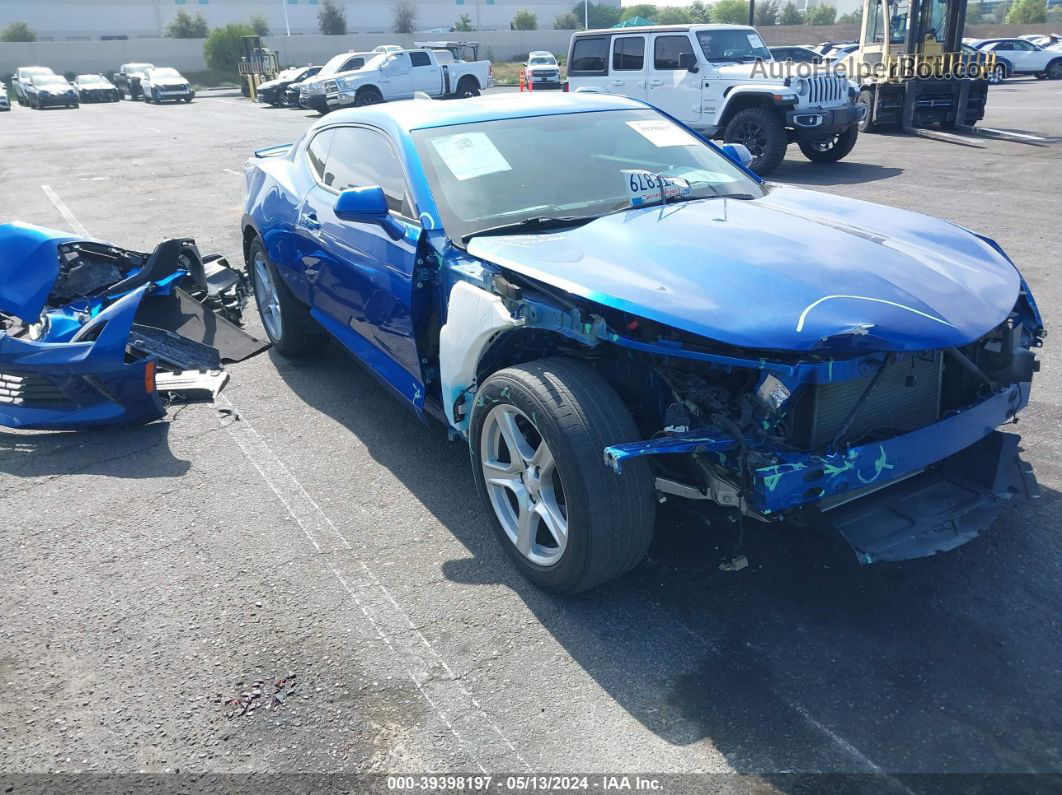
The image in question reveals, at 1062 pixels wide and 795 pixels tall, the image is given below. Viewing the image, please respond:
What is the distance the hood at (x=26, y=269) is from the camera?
17.3 feet

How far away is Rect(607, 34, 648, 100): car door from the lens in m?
14.1

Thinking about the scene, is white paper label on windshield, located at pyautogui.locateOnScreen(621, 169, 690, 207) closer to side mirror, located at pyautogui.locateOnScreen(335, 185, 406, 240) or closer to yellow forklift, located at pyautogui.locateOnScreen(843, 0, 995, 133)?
side mirror, located at pyautogui.locateOnScreen(335, 185, 406, 240)

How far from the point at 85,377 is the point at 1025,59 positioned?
36.2m

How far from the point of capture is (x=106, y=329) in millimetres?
4582

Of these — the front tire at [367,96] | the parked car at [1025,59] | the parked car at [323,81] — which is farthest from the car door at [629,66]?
the parked car at [1025,59]

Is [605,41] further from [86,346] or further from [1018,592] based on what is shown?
[1018,592]

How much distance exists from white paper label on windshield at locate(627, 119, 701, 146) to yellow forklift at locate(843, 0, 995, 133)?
12.6 meters

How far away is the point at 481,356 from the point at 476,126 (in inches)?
55.4

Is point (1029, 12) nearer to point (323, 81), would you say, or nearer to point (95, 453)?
point (323, 81)

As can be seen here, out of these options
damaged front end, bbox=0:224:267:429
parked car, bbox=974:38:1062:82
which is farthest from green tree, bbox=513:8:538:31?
damaged front end, bbox=0:224:267:429

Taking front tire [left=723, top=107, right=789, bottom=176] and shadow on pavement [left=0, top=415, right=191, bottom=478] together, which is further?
front tire [left=723, top=107, right=789, bottom=176]

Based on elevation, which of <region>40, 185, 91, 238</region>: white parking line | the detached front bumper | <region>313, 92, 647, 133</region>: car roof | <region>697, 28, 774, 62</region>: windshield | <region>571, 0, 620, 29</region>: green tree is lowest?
<region>40, 185, 91, 238</region>: white parking line

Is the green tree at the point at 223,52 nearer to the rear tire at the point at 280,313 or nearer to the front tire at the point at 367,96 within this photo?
the front tire at the point at 367,96

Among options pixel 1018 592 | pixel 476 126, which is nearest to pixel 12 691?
pixel 476 126
